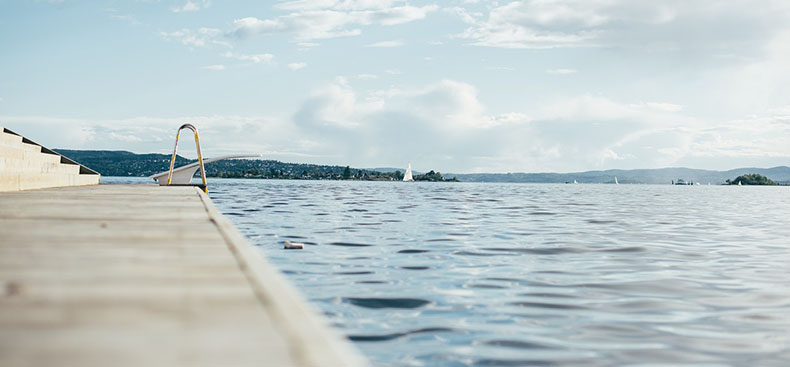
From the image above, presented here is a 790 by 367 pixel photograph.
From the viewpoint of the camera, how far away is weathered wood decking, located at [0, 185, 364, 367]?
198cm

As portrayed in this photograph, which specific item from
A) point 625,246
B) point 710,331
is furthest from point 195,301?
A: point 625,246

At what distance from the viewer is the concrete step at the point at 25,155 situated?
1330cm

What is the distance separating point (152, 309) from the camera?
8.45 ft

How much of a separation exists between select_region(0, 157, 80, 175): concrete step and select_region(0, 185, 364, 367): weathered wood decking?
9971 mm

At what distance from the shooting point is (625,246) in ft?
42.9

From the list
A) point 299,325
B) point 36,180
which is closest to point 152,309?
point 299,325

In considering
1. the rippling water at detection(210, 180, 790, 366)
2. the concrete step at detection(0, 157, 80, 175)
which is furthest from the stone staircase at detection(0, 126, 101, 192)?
the rippling water at detection(210, 180, 790, 366)

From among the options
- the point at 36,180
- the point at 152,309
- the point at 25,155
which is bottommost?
the point at 152,309

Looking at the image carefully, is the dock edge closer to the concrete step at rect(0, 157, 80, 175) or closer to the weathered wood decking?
the weathered wood decking

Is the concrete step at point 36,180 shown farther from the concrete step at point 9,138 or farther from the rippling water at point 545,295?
the rippling water at point 545,295

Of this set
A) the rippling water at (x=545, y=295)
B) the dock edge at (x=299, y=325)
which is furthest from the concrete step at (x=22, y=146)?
the dock edge at (x=299, y=325)

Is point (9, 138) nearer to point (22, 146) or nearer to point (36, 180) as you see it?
point (22, 146)

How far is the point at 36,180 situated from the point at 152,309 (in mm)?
15102

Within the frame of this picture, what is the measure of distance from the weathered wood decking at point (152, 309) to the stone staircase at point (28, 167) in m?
9.98
